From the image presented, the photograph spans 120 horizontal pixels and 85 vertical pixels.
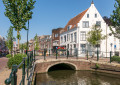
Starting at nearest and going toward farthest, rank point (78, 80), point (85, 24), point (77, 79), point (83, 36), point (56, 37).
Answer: point (78, 80) < point (77, 79) < point (83, 36) < point (85, 24) < point (56, 37)

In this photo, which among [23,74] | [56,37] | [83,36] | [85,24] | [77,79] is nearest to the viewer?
[23,74]

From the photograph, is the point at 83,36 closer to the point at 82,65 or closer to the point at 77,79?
the point at 82,65

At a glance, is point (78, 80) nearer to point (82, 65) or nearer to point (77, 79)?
point (77, 79)

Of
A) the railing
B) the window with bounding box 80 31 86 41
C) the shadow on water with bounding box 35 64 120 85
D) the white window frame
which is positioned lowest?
the shadow on water with bounding box 35 64 120 85

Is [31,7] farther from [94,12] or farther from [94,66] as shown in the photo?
[94,12]

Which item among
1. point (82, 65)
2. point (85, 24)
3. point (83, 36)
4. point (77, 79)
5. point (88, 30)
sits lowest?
point (77, 79)

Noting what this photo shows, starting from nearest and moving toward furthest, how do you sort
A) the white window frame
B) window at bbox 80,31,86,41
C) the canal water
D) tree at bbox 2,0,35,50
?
the canal water, tree at bbox 2,0,35,50, window at bbox 80,31,86,41, the white window frame

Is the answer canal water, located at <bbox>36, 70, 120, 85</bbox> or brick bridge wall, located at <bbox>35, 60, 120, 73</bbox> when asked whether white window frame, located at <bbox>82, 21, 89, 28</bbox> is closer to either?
brick bridge wall, located at <bbox>35, 60, 120, 73</bbox>

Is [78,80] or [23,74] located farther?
[78,80]

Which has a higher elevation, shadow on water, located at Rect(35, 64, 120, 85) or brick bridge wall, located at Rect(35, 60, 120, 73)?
brick bridge wall, located at Rect(35, 60, 120, 73)

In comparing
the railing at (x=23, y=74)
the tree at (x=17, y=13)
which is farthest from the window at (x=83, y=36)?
the railing at (x=23, y=74)

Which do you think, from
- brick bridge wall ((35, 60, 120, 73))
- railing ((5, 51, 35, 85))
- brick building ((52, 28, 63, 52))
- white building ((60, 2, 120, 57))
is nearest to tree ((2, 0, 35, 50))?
brick bridge wall ((35, 60, 120, 73))

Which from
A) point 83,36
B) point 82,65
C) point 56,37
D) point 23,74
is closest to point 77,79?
point 82,65

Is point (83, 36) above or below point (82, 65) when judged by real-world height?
Answer: above
